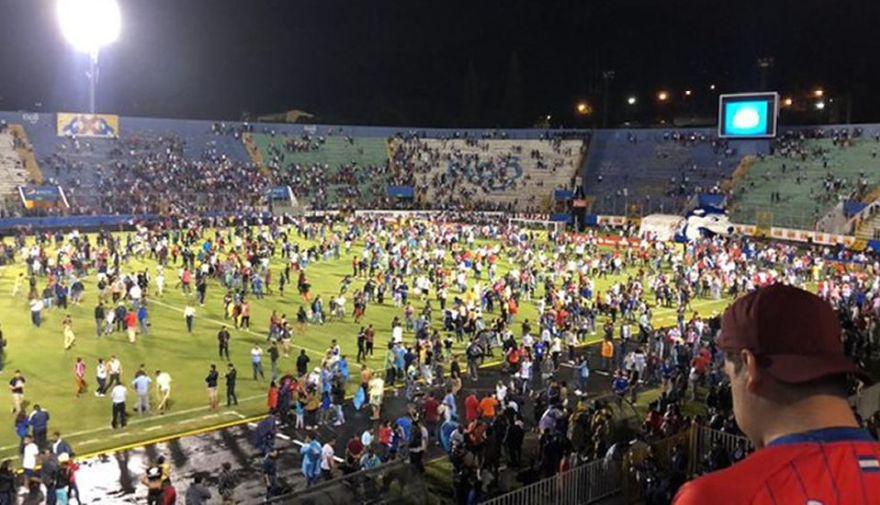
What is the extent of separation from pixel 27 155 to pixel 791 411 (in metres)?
70.5

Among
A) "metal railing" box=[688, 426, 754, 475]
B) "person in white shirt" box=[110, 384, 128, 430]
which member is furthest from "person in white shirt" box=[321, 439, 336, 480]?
"metal railing" box=[688, 426, 754, 475]

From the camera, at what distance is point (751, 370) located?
1.95 m

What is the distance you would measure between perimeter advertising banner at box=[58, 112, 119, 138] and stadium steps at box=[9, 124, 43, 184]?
2833 mm

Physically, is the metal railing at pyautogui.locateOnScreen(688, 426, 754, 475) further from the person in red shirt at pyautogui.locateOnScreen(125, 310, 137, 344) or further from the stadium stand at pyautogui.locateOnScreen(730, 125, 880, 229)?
the stadium stand at pyautogui.locateOnScreen(730, 125, 880, 229)

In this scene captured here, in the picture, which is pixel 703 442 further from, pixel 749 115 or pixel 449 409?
pixel 749 115

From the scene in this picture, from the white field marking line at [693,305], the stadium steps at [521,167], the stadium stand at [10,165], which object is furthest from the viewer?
the stadium steps at [521,167]

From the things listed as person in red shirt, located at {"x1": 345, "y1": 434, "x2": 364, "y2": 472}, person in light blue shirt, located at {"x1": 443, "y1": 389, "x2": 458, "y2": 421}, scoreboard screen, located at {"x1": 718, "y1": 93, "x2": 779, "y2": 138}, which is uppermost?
scoreboard screen, located at {"x1": 718, "y1": 93, "x2": 779, "y2": 138}

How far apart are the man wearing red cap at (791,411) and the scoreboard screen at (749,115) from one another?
66729 millimetres

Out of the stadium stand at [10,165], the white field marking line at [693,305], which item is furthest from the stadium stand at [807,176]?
the stadium stand at [10,165]

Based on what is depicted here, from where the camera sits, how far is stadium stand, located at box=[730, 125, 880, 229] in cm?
6028

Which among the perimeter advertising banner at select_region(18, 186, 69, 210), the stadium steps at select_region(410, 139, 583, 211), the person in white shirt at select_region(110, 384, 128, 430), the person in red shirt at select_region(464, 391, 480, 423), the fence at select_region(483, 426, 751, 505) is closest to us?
the fence at select_region(483, 426, 751, 505)

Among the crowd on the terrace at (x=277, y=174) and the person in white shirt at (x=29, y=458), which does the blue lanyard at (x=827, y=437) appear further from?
the crowd on the terrace at (x=277, y=174)

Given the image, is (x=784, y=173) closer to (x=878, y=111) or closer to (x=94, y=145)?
(x=878, y=111)

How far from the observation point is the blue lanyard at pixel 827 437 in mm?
1840
